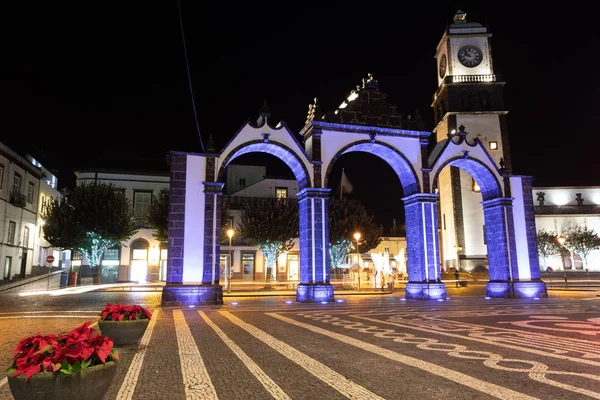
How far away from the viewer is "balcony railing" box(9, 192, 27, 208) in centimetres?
3431

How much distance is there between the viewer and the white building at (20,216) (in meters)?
33.3

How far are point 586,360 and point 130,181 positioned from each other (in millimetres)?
42954

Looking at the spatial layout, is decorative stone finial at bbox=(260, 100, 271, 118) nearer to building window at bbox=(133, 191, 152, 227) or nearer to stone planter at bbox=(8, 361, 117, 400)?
stone planter at bbox=(8, 361, 117, 400)

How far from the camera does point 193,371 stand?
6.25 m

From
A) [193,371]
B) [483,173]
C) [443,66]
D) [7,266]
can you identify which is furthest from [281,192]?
[193,371]

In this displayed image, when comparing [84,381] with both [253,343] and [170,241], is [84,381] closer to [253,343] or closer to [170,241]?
[253,343]

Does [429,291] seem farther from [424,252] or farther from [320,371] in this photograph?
[320,371]

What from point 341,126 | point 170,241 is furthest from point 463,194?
point 170,241

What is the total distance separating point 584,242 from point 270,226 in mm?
41405

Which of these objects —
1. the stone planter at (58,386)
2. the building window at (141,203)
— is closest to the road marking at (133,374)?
the stone planter at (58,386)

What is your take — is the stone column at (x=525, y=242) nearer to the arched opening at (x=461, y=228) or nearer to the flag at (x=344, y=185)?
the arched opening at (x=461, y=228)

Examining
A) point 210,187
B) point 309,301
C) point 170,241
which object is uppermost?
point 210,187

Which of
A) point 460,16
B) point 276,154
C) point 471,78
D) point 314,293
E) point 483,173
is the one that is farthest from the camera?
point 460,16

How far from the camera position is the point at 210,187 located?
1962 cm
